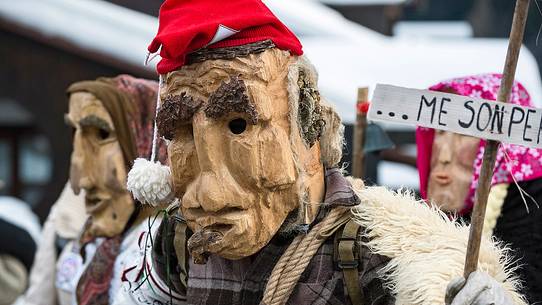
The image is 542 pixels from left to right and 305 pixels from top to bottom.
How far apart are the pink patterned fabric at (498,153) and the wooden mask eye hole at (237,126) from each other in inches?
46.2

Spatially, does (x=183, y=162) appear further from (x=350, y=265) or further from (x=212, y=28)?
(x=350, y=265)

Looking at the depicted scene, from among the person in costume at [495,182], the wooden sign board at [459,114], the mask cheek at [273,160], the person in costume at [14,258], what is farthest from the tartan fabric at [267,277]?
the person in costume at [14,258]

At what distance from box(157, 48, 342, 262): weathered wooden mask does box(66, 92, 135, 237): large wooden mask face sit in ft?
4.29

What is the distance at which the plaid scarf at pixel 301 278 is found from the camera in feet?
8.71

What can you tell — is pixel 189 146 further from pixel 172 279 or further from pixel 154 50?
pixel 172 279

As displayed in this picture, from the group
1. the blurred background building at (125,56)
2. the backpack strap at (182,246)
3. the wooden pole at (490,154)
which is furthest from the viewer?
the blurred background building at (125,56)

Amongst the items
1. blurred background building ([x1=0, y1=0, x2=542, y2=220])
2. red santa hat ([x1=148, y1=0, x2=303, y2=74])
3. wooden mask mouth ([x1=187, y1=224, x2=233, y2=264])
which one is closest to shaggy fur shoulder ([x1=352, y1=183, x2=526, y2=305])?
wooden mask mouth ([x1=187, y1=224, x2=233, y2=264])

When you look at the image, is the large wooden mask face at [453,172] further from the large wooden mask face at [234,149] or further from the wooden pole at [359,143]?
the large wooden mask face at [234,149]

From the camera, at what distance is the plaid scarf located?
2.65m

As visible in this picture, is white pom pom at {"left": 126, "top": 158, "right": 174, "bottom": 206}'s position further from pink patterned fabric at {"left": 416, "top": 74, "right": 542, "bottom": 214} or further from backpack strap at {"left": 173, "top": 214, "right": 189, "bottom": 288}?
pink patterned fabric at {"left": 416, "top": 74, "right": 542, "bottom": 214}

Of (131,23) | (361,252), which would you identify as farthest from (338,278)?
(131,23)

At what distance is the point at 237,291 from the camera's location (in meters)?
2.79

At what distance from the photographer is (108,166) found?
13.0 ft

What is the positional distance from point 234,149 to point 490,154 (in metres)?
0.61
